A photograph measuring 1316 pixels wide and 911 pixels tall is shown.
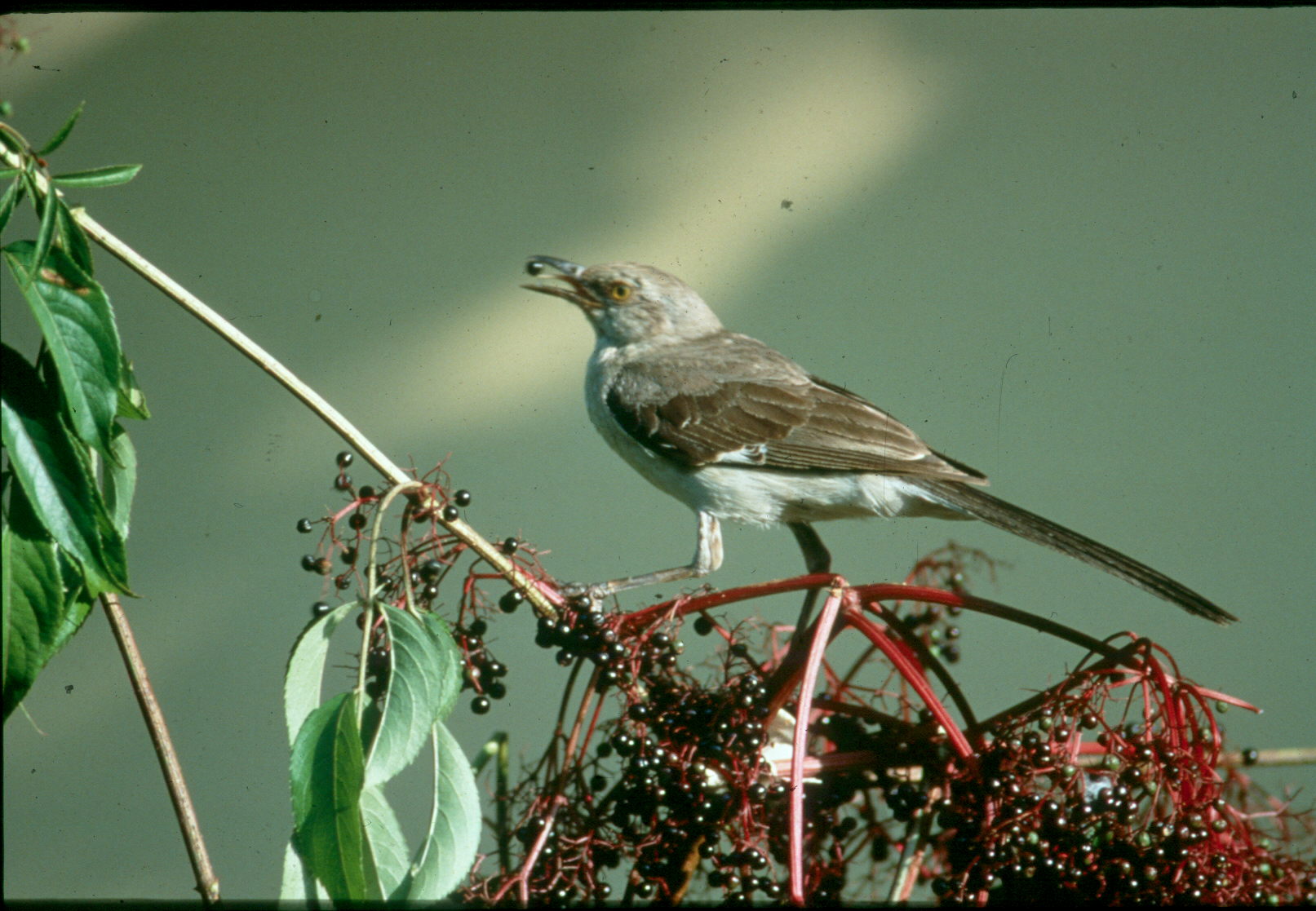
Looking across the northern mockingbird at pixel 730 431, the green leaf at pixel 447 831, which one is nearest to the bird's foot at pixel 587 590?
the northern mockingbird at pixel 730 431

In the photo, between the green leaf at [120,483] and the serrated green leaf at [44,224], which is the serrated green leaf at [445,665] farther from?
the serrated green leaf at [44,224]

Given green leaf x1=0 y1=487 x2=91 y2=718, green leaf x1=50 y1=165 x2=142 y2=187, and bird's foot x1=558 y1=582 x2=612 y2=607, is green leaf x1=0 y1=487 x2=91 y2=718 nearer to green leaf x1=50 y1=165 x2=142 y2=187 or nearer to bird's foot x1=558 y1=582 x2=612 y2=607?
green leaf x1=50 y1=165 x2=142 y2=187

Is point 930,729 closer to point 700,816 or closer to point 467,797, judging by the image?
point 700,816

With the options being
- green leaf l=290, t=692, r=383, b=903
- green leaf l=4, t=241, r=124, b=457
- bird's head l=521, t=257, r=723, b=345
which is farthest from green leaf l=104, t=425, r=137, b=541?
bird's head l=521, t=257, r=723, b=345

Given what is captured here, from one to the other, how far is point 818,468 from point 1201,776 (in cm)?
119

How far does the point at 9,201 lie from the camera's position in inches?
46.4

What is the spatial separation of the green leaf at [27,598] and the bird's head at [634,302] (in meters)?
1.42

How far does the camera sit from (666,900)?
1406mm

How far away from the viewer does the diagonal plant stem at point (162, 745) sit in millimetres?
1374

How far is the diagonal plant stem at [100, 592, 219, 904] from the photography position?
54.1 inches

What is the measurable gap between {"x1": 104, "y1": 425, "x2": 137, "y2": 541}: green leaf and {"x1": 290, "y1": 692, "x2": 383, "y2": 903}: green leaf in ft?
1.34

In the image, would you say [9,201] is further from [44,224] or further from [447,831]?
[447,831]

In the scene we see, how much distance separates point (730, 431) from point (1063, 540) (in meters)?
0.82

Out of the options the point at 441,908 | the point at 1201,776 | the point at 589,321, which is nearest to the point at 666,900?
the point at 441,908
